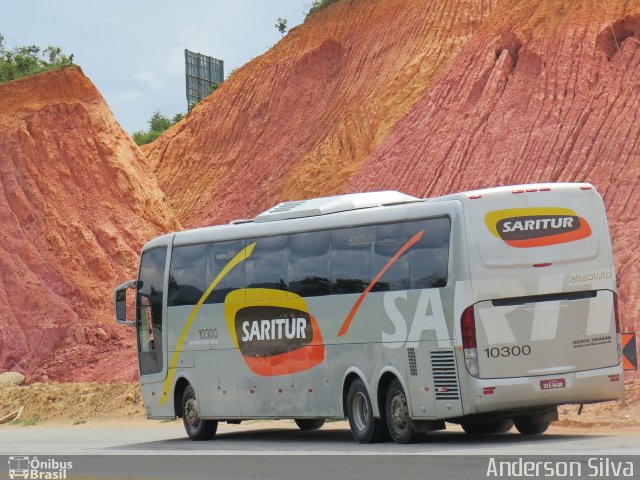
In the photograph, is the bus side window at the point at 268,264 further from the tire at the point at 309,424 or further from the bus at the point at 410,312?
the tire at the point at 309,424

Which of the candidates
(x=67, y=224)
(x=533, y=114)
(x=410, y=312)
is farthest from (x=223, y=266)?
(x=67, y=224)

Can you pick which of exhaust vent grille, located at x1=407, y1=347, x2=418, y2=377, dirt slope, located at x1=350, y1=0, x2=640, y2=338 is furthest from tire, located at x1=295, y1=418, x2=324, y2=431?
dirt slope, located at x1=350, y1=0, x2=640, y2=338

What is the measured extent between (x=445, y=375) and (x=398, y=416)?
4.86 ft

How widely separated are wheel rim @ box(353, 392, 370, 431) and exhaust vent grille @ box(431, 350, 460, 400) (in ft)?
6.52

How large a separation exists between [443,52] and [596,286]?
111 feet

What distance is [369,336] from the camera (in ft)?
67.5

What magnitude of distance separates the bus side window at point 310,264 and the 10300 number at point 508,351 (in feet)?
11.9

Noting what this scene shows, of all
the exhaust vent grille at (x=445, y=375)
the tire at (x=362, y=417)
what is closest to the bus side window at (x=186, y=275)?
the tire at (x=362, y=417)

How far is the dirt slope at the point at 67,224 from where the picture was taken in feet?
141

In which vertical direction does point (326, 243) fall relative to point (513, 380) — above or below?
above

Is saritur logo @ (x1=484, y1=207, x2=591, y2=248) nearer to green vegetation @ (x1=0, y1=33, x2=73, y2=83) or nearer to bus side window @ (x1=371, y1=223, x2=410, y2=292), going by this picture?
bus side window @ (x1=371, y1=223, x2=410, y2=292)

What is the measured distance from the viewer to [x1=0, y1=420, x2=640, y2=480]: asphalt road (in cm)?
1552

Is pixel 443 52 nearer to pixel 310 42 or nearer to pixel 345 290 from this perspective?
pixel 310 42

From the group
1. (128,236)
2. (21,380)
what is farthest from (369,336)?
(128,236)
